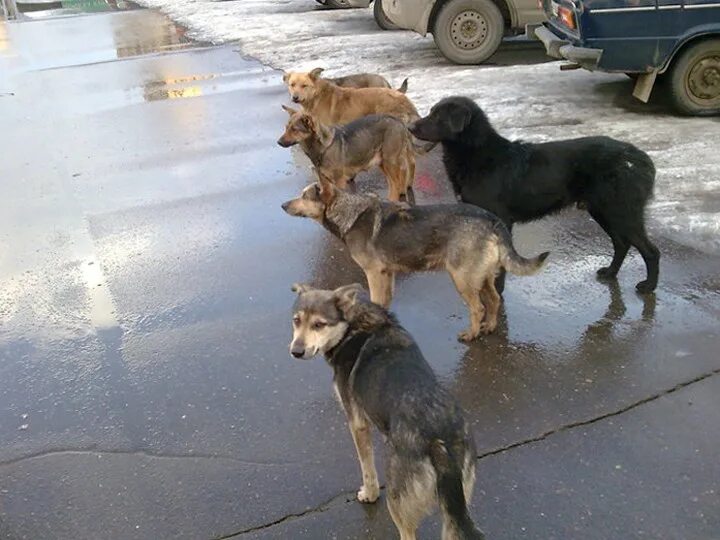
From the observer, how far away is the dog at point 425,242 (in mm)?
4391

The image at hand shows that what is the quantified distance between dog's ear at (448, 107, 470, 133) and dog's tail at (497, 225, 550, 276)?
1093mm

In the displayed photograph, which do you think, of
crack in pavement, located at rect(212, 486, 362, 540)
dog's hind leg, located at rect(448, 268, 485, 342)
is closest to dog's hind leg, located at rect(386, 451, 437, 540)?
crack in pavement, located at rect(212, 486, 362, 540)

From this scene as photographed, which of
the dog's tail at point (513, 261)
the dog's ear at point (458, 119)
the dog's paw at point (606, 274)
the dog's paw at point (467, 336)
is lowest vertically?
the dog's paw at point (467, 336)

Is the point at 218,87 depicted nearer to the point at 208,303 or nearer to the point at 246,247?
the point at 246,247

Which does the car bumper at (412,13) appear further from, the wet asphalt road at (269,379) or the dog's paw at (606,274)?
the dog's paw at (606,274)

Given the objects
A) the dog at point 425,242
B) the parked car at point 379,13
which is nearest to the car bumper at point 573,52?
the dog at point 425,242

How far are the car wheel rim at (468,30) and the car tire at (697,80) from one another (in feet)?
13.8

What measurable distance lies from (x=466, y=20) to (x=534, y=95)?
2.62m

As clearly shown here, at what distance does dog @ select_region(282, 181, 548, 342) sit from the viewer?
14.4 feet

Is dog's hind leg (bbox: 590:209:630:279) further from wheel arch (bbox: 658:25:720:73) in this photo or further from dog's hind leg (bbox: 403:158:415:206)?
wheel arch (bbox: 658:25:720:73)

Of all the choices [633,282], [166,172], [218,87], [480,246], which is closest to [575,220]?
[633,282]

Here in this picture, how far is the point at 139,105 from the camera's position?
1135 cm

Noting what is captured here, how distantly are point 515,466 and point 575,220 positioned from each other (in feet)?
11.1

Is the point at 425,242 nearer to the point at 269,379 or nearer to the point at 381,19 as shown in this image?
the point at 269,379
